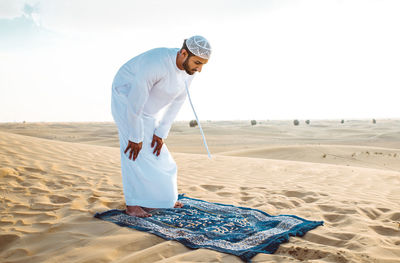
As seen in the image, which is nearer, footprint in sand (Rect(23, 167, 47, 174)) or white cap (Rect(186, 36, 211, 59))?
white cap (Rect(186, 36, 211, 59))

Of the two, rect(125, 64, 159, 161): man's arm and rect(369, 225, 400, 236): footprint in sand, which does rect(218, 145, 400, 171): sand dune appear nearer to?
rect(369, 225, 400, 236): footprint in sand

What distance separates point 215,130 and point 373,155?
64.6 ft

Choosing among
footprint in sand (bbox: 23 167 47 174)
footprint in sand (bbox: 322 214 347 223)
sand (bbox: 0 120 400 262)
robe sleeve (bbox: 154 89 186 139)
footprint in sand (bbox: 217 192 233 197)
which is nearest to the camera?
sand (bbox: 0 120 400 262)

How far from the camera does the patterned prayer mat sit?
2455 millimetres

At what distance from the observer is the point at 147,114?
11.1ft

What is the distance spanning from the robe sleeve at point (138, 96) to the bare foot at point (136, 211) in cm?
71

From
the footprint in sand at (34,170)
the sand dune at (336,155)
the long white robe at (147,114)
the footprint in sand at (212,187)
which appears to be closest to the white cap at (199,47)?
the long white robe at (147,114)

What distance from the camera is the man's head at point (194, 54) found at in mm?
2852

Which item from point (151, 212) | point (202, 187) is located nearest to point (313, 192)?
point (202, 187)

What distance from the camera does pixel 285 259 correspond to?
7.28ft

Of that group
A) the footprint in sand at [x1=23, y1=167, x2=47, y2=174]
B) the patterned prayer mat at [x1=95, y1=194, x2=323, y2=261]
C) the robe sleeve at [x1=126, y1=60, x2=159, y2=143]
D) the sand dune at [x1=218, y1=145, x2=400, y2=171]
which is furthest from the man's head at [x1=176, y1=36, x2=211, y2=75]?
the sand dune at [x1=218, y1=145, x2=400, y2=171]

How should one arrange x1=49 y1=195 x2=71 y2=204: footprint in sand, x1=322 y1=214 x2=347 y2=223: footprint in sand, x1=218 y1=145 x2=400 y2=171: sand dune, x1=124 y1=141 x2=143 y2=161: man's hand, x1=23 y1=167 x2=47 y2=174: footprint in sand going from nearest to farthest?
x1=124 y1=141 x2=143 y2=161: man's hand < x1=322 y1=214 x2=347 y2=223: footprint in sand < x1=49 y1=195 x2=71 y2=204: footprint in sand < x1=23 y1=167 x2=47 y2=174: footprint in sand < x1=218 y1=145 x2=400 y2=171: sand dune

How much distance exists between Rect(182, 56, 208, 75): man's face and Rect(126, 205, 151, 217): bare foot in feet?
4.84

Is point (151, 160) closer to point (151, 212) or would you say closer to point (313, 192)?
point (151, 212)
